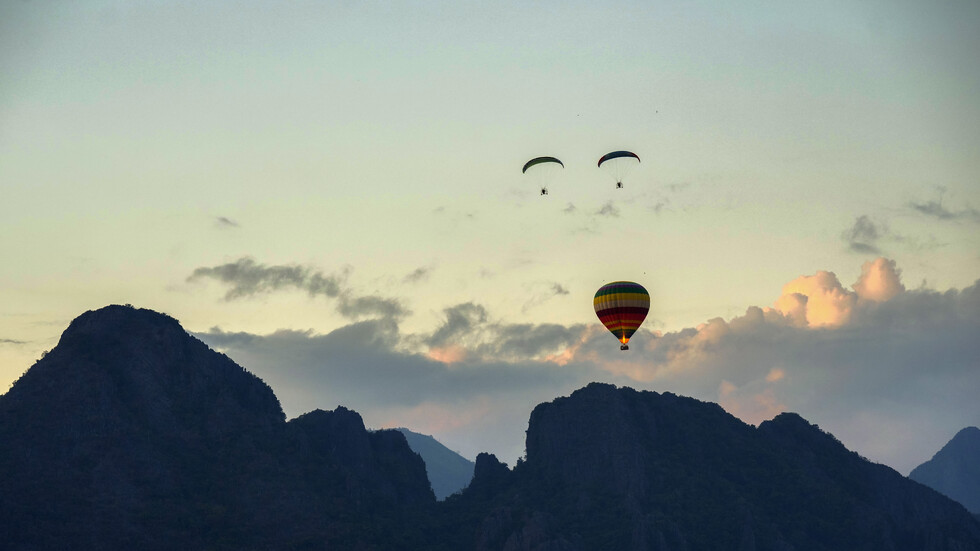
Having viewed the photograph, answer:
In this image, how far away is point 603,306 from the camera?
18600cm

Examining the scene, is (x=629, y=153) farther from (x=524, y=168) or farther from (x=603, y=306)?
(x=603, y=306)

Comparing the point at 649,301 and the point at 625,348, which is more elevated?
the point at 649,301

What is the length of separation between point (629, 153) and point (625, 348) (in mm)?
28729

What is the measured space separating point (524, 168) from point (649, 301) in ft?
109

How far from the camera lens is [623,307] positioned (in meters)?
183

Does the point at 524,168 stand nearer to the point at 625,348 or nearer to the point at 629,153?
the point at 629,153

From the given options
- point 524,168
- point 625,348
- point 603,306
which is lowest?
point 625,348

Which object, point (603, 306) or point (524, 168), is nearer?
point (524, 168)

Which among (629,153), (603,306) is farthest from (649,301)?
(629,153)

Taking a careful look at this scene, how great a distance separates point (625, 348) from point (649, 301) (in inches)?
754

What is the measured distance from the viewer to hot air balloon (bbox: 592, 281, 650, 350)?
18338 cm

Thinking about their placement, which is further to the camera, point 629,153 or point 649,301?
point 649,301

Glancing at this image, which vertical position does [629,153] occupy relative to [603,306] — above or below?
above

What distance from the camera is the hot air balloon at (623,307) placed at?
7219 inches
